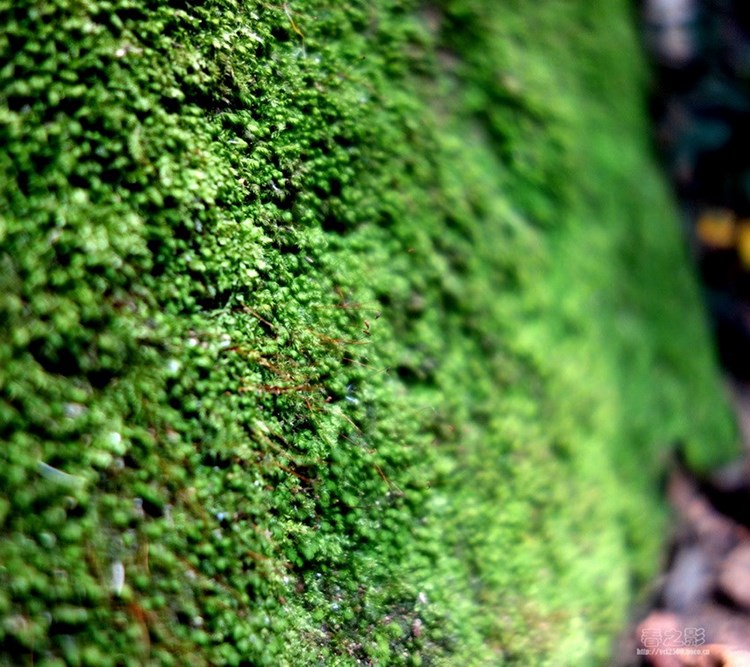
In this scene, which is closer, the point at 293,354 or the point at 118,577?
the point at 118,577

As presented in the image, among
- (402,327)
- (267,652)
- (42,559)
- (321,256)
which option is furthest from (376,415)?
(42,559)

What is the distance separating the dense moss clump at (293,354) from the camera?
1119mm

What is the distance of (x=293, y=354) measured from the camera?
1.45 metres

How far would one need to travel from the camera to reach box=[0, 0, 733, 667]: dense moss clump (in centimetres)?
112

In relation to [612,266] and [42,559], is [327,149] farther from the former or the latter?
[612,266]

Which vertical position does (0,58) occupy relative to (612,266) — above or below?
above

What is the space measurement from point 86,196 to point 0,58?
0.32 metres

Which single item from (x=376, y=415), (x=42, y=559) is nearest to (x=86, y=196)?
(x=42, y=559)

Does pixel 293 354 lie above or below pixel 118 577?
above

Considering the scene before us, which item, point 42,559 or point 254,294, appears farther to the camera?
point 254,294

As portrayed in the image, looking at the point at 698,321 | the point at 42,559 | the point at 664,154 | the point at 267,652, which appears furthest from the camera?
the point at 664,154

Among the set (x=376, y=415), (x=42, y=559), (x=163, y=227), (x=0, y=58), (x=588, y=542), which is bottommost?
(x=588, y=542)

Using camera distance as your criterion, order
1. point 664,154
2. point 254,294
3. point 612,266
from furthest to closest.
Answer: point 664,154 < point 612,266 < point 254,294

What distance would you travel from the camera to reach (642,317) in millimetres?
2986
